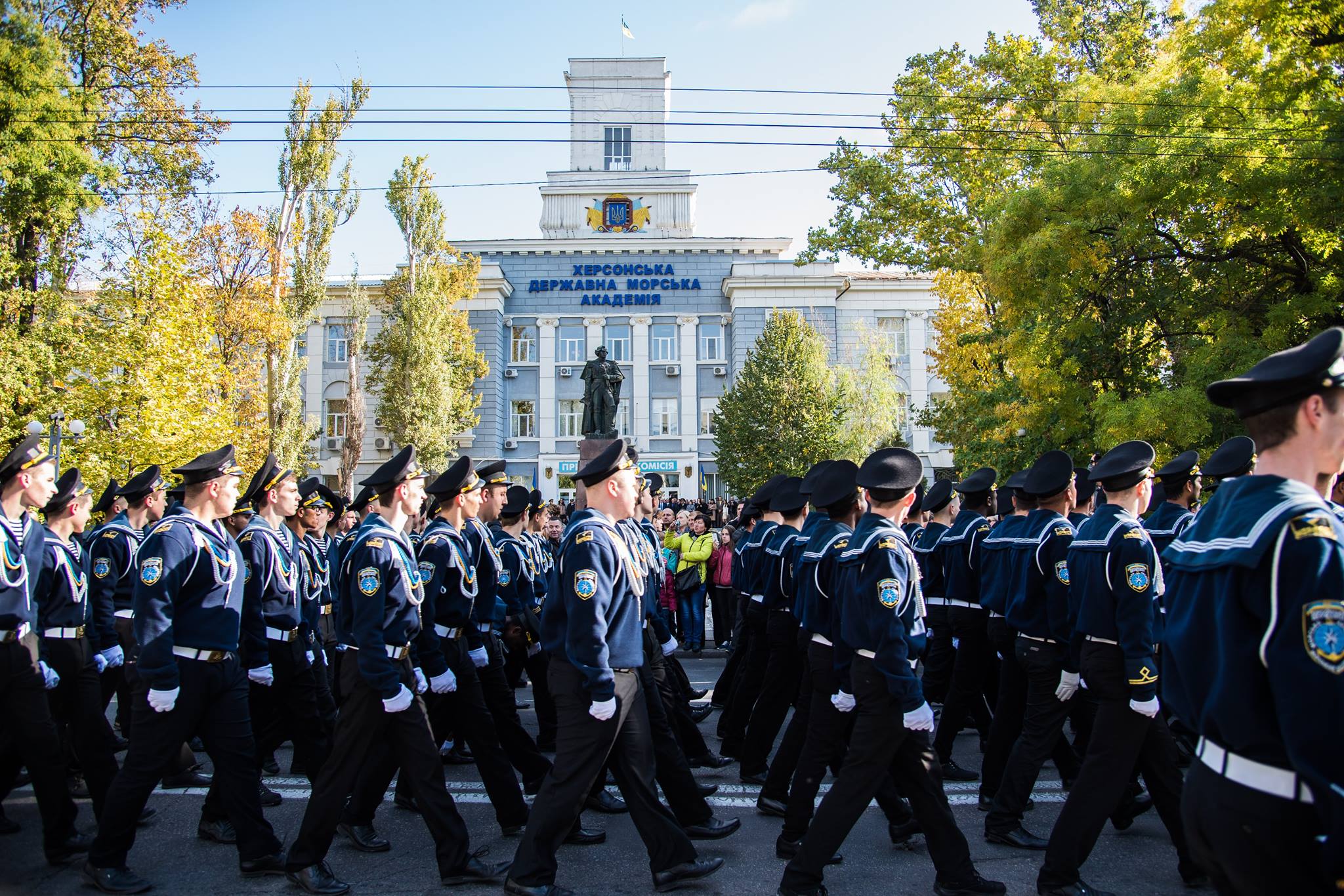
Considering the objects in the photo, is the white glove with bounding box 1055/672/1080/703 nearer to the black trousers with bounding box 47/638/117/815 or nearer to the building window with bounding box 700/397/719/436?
the black trousers with bounding box 47/638/117/815

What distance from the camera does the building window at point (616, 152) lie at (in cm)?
4609

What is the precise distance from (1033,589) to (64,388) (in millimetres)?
20762

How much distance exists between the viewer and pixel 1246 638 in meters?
2.51

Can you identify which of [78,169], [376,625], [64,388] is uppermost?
[78,169]

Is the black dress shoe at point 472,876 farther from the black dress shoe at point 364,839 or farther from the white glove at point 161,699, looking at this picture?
the white glove at point 161,699

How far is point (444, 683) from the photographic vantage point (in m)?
5.52

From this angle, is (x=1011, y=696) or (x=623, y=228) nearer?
(x=1011, y=696)

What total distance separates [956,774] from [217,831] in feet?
16.2

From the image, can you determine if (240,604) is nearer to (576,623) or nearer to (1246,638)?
(576,623)

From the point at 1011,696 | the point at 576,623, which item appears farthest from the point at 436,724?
the point at 1011,696

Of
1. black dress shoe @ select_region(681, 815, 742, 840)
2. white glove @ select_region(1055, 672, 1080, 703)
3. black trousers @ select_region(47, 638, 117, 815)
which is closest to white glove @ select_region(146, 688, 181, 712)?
black trousers @ select_region(47, 638, 117, 815)

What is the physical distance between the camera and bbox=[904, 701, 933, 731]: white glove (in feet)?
14.7

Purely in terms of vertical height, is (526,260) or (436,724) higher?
(526,260)

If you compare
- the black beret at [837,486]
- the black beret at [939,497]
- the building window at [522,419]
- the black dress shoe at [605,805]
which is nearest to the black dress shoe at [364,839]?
the black dress shoe at [605,805]
